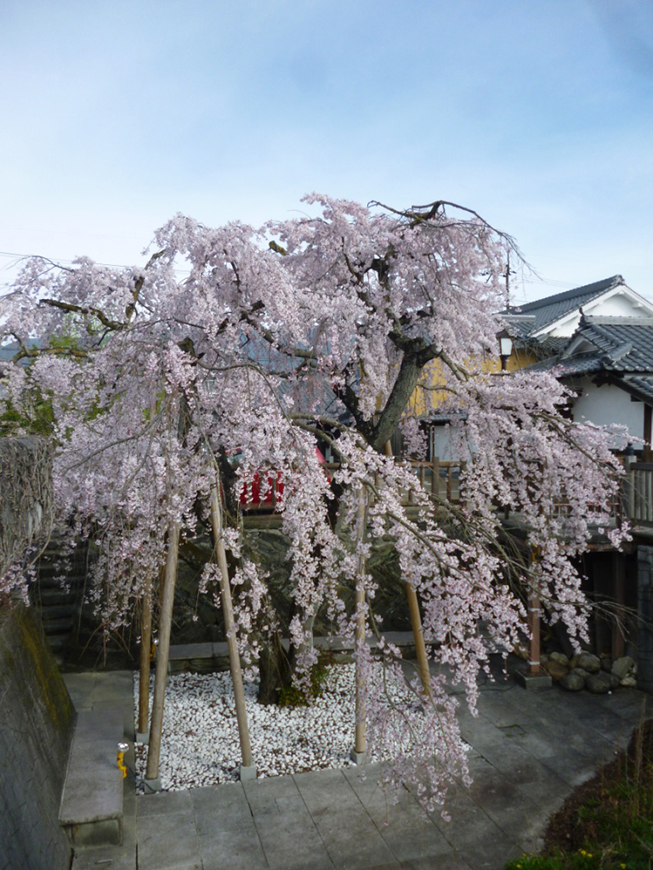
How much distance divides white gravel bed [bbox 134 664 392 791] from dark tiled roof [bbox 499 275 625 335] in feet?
49.2

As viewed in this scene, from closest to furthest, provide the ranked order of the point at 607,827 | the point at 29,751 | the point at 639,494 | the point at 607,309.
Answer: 1. the point at 29,751
2. the point at 607,827
3. the point at 639,494
4. the point at 607,309

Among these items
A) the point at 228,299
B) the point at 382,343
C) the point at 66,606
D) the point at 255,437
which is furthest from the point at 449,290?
the point at 66,606

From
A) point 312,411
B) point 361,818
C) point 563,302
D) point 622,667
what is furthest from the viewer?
point 563,302

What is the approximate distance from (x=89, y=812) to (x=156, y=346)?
4.23 meters

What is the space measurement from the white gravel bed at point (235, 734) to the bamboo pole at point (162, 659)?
401 millimetres

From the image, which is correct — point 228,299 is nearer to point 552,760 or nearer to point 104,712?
point 104,712

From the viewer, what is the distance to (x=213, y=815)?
20.9 feet

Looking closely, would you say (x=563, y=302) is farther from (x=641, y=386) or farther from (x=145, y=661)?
(x=145, y=661)

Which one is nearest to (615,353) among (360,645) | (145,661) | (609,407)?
(609,407)

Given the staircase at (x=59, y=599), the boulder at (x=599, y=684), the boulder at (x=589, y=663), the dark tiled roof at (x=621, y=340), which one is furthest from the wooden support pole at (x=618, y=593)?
the staircase at (x=59, y=599)

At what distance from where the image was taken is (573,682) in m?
9.59

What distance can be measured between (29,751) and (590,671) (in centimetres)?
816

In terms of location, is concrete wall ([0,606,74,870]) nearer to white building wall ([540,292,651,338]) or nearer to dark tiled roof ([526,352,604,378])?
dark tiled roof ([526,352,604,378])

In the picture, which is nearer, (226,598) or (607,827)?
(607,827)
